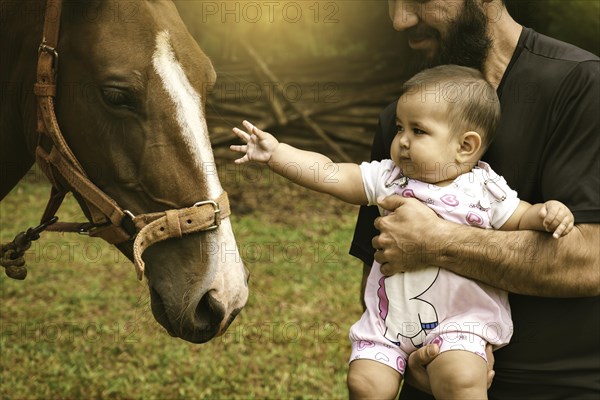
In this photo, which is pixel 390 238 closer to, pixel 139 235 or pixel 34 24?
pixel 139 235

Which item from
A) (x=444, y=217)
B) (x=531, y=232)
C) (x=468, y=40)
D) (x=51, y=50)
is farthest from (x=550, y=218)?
(x=51, y=50)

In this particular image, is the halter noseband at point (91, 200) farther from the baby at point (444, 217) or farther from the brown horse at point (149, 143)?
the baby at point (444, 217)

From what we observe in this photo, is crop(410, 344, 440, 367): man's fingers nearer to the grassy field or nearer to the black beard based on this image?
the black beard

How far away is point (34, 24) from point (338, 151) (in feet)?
24.2

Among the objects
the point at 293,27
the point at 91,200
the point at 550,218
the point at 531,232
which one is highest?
the point at 550,218

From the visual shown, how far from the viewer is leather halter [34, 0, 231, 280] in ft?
6.98

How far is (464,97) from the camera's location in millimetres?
1978

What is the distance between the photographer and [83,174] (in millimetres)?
2221

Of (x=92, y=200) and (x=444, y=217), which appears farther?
(x=92, y=200)

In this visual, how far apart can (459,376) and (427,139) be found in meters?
0.67

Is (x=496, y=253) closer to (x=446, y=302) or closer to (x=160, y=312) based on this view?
(x=446, y=302)

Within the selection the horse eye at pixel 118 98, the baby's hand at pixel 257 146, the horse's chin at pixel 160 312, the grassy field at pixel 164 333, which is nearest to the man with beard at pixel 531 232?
the baby's hand at pixel 257 146

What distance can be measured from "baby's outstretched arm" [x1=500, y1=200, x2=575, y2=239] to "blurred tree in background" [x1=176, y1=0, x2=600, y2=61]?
706cm

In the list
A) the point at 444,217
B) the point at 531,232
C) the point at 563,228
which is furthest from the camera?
the point at 444,217
